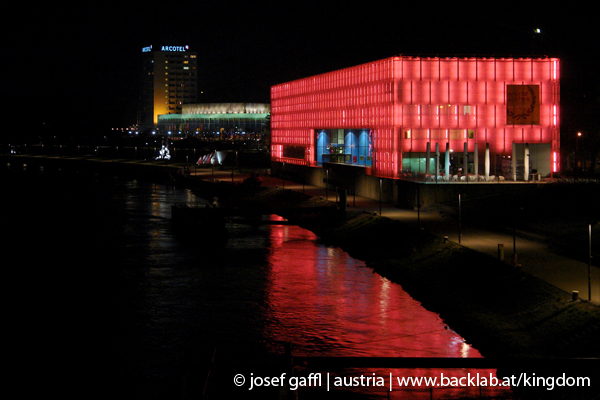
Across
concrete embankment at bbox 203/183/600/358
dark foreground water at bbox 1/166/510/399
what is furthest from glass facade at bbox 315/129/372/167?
concrete embankment at bbox 203/183/600/358

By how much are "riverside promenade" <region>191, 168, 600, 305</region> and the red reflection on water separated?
12.0 feet

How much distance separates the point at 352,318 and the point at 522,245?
8707 millimetres

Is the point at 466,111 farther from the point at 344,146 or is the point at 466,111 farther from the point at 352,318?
the point at 352,318

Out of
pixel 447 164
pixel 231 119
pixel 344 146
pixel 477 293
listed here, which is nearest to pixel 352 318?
pixel 477 293

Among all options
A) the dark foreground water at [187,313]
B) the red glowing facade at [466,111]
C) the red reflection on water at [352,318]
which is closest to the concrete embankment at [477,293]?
the red reflection on water at [352,318]

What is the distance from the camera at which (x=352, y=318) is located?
24.1 meters

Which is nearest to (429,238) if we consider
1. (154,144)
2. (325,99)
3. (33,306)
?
(33,306)

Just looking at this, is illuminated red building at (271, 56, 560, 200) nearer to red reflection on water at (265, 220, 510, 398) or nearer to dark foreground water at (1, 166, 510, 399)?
dark foreground water at (1, 166, 510, 399)

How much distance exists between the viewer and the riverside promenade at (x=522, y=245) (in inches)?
874

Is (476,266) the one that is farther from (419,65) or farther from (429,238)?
(419,65)

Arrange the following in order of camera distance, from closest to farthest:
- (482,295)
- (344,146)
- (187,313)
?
(482,295)
(187,313)
(344,146)

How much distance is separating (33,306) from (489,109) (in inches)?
1355

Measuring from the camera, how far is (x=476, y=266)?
26.0m

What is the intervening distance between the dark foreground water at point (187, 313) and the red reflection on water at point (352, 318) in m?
0.06
